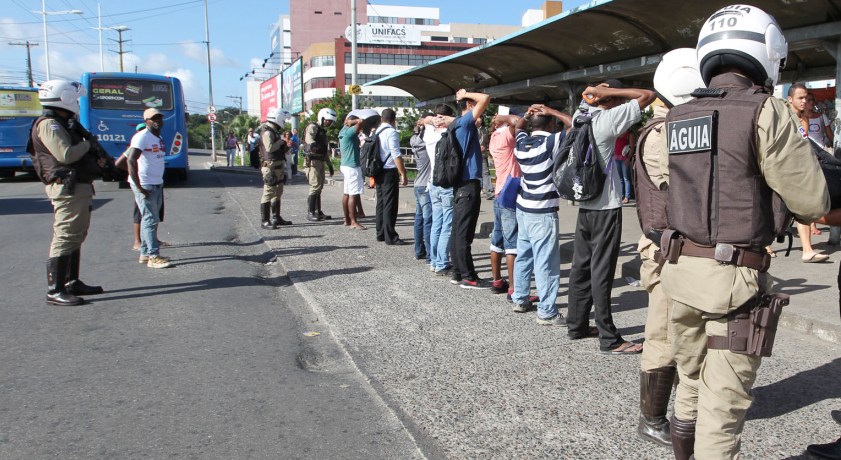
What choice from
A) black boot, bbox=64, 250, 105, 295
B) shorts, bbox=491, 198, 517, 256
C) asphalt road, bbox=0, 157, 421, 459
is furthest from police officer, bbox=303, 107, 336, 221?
shorts, bbox=491, 198, 517, 256

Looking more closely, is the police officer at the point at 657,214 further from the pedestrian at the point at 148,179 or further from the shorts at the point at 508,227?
the pedestrian at the point at 148,179

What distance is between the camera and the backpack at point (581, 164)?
448cm

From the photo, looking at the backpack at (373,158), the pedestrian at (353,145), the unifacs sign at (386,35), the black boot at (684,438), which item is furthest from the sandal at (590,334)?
the unifacs sign at (386,35)

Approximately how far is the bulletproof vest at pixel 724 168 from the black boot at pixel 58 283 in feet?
18.4

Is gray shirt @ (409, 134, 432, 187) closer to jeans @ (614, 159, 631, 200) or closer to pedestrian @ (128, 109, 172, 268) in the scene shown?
pedestrian @ (128, 109, 172, 268)

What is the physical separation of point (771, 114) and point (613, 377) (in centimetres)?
230

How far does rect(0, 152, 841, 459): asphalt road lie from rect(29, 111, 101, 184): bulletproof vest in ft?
3.99

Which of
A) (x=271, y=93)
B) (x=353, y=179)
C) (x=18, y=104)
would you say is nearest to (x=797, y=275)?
(x=353, y=179)

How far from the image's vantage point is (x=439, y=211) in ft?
24.0

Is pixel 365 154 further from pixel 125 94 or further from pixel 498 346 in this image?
pixel 125 94

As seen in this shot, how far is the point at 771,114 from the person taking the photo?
233 cm

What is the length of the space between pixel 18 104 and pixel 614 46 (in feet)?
65.2

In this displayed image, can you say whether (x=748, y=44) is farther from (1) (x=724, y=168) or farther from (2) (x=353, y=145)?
(2) (x=353, y=145)

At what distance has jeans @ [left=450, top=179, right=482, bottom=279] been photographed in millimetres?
6625
